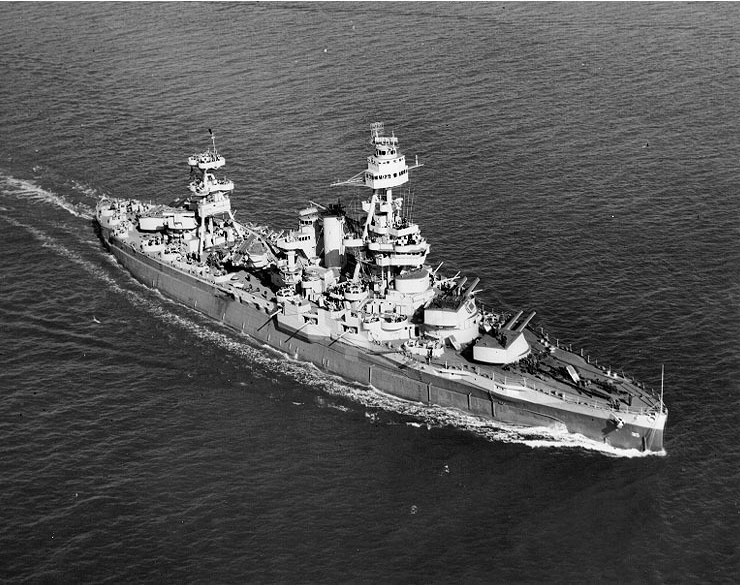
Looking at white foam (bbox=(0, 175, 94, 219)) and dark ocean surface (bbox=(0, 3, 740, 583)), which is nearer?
dark ocean surface (bbox=(0, 3, 740, 583))

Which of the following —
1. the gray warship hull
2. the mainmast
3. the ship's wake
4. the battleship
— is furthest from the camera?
the mainmast

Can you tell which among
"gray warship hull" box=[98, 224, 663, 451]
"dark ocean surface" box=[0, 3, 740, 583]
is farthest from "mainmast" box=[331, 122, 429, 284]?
"dark ocean surface" box=[0, 3, 740, 583]

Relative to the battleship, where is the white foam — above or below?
above

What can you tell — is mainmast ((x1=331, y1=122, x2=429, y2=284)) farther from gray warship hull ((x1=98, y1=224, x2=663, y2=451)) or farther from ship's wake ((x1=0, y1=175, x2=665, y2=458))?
ship's wake ((x1=0, y1=175, x2=665, y2=458))

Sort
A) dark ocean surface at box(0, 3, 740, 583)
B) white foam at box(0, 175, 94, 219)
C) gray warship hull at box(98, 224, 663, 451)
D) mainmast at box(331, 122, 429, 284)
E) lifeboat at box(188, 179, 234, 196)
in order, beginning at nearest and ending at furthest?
dark ocean surface at box(0, 3, 740, 583), gray warship hull at box(98, 224, 663, 451), mainmast at box(331, 122, 429, 284), lifeboat at box(188, 179, 234, 196), white foam at box(0, 175, 94, 219)

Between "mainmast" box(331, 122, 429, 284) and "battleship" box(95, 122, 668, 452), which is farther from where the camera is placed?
"mainmast" box(331, 122, 429, 284)

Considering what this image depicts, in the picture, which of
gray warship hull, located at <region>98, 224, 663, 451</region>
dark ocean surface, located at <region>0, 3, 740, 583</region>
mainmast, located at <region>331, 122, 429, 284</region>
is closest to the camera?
dark ocean surface, located at <region>0, 3, 740, 583</region>

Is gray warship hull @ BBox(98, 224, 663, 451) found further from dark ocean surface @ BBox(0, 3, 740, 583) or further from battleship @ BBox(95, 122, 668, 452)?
dark ocean surface @ BBox(0, 3, 740, 583)

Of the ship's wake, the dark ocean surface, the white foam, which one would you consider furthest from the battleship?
the white foam

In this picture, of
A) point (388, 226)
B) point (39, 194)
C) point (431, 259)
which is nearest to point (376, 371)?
point (388, 226)
